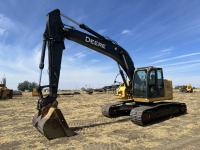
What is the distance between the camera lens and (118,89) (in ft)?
44.7

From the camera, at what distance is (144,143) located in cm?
796

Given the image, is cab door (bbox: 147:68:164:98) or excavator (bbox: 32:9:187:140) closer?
excavator (bbox: 32:9:187:140)

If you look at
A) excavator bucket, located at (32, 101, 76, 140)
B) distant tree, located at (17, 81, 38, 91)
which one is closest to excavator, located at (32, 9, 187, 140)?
excavator bucket, located at (32, 101, 76, 140)

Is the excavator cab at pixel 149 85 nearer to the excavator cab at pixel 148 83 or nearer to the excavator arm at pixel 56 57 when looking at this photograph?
the excavator cab at pixel 148 83

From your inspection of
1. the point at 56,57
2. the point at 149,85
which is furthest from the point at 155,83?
the point at 56,57

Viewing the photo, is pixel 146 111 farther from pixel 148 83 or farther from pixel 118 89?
pixel 118 89

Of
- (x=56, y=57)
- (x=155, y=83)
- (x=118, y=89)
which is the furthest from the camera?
(x=118, y=89)

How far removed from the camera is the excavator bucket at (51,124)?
27.7 feet

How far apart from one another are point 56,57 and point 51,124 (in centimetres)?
285

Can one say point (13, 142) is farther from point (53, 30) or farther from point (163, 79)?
point (163, 79)

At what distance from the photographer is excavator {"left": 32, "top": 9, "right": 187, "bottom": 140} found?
29.3ft

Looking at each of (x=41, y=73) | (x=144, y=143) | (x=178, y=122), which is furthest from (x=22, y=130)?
(x=178, y=122)

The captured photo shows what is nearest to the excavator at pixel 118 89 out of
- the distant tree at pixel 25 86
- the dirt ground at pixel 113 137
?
the dirt ground at pixel 113 137

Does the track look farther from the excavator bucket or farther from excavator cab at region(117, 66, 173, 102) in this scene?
the excavator bucket
